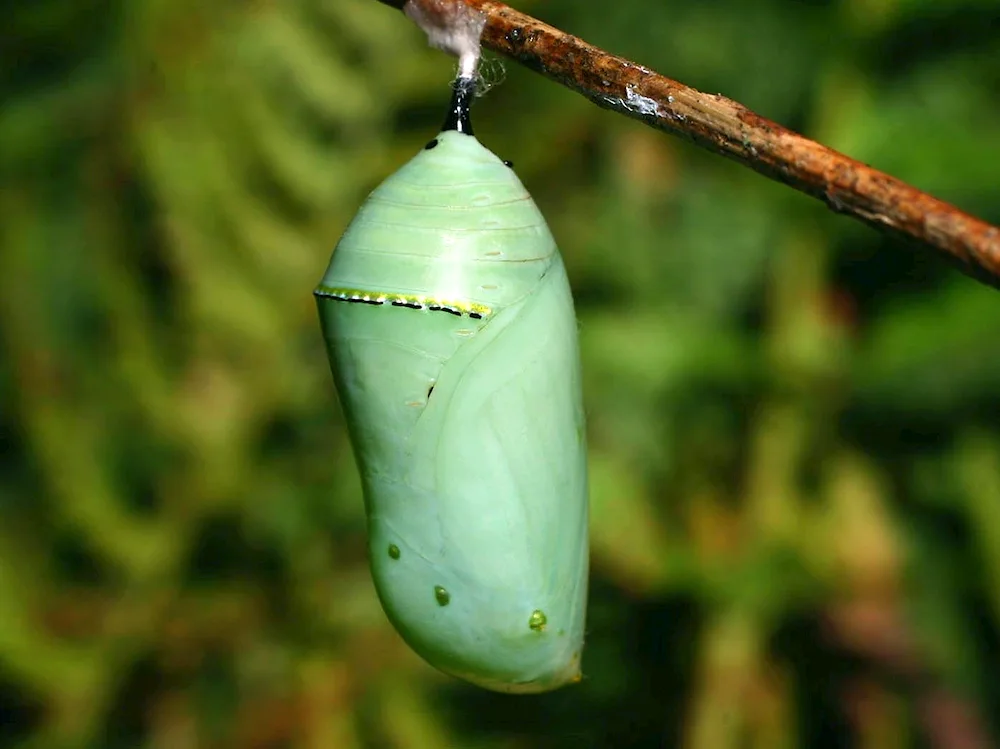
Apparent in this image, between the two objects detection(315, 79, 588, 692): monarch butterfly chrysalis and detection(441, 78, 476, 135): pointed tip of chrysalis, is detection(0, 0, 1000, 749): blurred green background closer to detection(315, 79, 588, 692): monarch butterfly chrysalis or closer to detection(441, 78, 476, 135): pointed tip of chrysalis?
detection(315, 79, 588, 692): monarch butterfly chrysalis

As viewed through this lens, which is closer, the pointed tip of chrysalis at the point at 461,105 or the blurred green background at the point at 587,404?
the pointed tip of chrysalis at the point at 461,105

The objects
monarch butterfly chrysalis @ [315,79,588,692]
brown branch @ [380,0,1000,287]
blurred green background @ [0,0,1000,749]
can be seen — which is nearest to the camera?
brown branch @ [380,0,1000,287]

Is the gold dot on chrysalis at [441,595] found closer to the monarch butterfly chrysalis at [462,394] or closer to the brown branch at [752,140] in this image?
the monarch butterfly chrysalis at [462,394]

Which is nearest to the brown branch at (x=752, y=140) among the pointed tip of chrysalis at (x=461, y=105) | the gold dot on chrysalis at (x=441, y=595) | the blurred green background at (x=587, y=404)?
the pointed tip of chrysalis at (x=461, y=105)

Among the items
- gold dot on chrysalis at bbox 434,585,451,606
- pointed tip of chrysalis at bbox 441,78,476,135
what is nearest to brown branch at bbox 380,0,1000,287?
pointed tip of chrysalis at bbox 441,78,476,135

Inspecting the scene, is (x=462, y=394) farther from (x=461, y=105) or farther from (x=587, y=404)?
(x=587, y=404)
